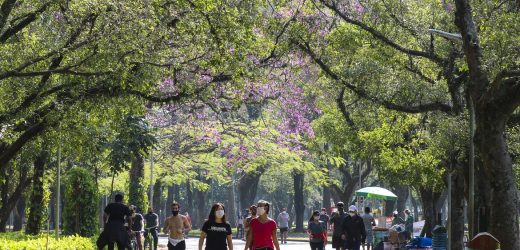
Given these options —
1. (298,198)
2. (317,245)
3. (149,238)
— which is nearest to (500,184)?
(317,245)

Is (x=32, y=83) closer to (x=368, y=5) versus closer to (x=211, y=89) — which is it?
(x=211, y=89)

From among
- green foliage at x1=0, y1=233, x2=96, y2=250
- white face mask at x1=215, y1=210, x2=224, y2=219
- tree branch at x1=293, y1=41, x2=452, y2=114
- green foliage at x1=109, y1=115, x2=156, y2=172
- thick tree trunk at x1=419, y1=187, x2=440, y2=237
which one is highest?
tree branch at x1=293, y1=41, x2=452, y2=114

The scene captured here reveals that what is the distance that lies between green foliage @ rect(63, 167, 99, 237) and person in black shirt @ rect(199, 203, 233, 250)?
12418 millimetres

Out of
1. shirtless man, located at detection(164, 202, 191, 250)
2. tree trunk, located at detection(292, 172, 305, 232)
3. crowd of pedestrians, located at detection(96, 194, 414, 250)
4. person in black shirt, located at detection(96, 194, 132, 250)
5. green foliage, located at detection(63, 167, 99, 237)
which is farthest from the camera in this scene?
tree trunk, located at detection(292, 172, 305, 232)

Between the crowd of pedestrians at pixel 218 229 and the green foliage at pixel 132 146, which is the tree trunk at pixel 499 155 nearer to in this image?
the crowd of pedestrians at pixel 218 229

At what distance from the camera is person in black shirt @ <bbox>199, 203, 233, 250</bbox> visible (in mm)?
15992

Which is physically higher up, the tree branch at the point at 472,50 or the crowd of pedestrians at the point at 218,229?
the tree branch at the point at 472,50

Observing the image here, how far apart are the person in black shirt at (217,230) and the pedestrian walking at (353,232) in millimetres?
7880

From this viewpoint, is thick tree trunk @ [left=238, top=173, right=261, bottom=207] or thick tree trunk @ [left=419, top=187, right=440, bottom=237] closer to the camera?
thick tree trunk @ [left=419, top=187, right=440, bottom=237]

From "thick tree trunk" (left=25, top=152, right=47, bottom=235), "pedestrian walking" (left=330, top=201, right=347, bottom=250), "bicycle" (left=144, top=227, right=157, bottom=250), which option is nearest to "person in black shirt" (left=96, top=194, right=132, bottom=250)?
"pedestrian walking" (left=330, top=201, right=347, bottom=250)

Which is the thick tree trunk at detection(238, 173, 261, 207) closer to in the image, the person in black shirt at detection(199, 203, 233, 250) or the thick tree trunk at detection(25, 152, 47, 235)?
the thick tree trunk at detection(25, 152, 47, 235)

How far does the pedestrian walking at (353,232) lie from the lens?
2361cm

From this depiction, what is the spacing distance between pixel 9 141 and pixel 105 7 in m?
3.76

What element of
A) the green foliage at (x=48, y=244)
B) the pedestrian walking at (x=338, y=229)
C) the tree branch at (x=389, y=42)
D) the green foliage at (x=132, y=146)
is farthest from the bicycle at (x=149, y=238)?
the tree branch at (x=389, y=42)
